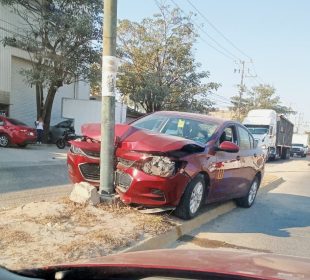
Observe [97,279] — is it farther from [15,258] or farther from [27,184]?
[27,184]

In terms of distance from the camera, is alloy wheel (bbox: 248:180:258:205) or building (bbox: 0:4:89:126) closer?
alloy wheel (bbox: 248:180:258:205)

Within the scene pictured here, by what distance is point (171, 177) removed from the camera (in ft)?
22.6

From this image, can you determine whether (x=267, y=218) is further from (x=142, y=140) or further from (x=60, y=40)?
(x=60, y=40)

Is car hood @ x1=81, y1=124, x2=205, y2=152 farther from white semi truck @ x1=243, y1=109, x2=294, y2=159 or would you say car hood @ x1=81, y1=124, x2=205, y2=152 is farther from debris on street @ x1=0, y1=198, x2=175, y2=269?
white semi truck @ x1=243, y1=109, x2=294, y2=159

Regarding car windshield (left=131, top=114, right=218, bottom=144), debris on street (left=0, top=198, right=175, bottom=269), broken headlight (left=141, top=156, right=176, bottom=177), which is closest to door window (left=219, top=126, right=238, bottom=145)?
car windshield (left=131, top=114, right=218, bottom=144)

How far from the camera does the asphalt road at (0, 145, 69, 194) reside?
11023 millimetres

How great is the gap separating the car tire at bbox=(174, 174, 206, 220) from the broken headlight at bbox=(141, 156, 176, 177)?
462 mm

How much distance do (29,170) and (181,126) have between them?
6.89 m

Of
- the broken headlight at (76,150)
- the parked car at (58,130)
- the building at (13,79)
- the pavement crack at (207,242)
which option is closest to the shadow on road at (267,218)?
the pavement crack at (207,242)

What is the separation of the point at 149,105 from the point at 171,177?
30.3m

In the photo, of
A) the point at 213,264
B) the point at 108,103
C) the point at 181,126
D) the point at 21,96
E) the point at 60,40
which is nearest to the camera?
the point at 213,264

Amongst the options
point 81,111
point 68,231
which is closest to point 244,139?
point 68,231

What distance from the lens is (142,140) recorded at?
7.09m

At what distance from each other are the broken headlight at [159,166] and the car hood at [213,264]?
3941 mm
